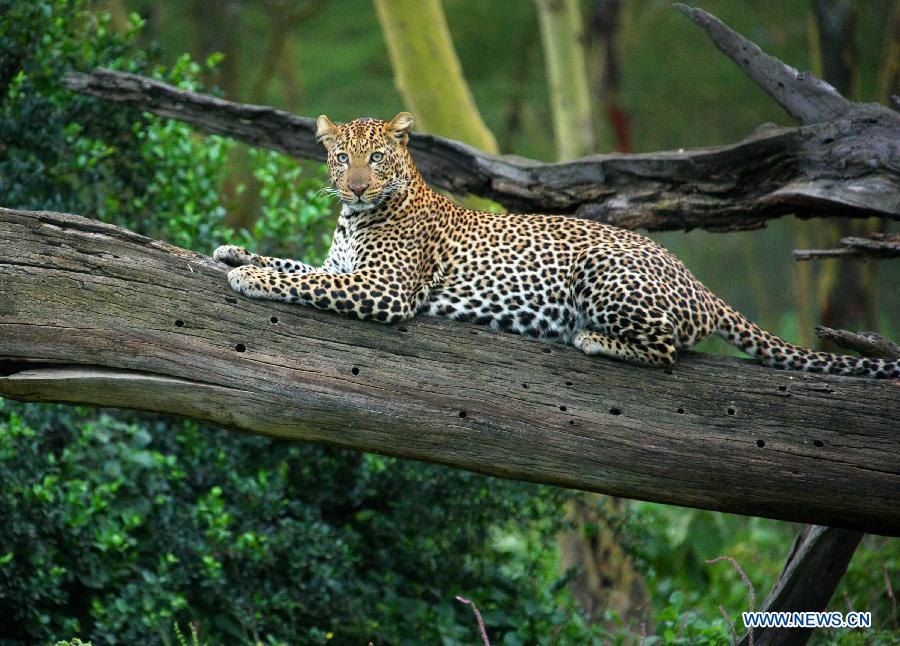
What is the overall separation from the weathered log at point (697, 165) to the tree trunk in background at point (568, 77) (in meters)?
5.24

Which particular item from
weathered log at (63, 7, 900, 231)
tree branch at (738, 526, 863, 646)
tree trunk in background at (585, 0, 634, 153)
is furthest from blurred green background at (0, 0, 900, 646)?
tree trunk in background at (585, 0, 634, 153)

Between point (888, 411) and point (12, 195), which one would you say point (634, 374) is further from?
point (12, 195)

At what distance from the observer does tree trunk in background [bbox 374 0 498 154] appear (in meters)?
11.5

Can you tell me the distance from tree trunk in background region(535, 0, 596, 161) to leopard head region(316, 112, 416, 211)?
20.7 feet

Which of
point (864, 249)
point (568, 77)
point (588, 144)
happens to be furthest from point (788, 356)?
point (568, 77)

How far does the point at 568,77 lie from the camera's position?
44.3 ft

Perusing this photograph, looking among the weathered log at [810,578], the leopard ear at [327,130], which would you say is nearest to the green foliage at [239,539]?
the weathered log at [810,578]

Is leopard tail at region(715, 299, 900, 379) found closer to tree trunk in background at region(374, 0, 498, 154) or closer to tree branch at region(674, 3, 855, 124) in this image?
tree branch at region(674, 3, 855, 124)

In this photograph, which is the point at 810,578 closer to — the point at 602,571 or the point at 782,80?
the point at 782,80

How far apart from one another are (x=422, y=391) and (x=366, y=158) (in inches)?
71.6

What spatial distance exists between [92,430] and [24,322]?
2.78 m

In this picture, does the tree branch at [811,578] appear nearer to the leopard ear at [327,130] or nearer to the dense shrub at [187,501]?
the dense shrub at [187,501]

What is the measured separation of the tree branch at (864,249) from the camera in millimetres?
6793

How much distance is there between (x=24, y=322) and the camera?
566 cm
